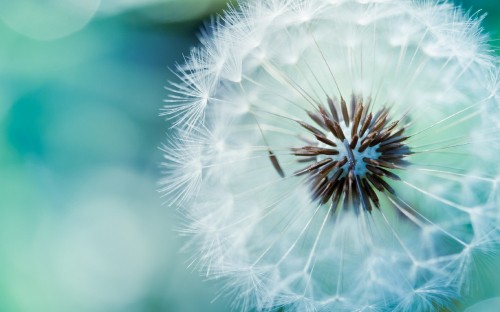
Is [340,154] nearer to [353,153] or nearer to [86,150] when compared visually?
[353,153]

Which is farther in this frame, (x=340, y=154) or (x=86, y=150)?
(x=86, y=150)

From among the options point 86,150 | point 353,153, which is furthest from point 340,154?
point 86,150

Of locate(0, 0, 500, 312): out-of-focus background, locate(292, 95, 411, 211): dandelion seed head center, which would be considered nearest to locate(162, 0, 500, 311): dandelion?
locate(292, 95, 411, 211): dandelion seed head center

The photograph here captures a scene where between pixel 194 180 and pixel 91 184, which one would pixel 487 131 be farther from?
→ pixel 91 184

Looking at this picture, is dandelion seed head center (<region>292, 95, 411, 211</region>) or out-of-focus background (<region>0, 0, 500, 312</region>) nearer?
dandelion seed head center (<region>292, 95, 411, 211</region>)

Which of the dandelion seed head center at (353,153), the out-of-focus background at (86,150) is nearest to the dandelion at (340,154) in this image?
the dandelion seed head center at (353,153)

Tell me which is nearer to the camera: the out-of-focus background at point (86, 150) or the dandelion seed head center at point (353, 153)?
the dandelion seed head center at point (353, 153)

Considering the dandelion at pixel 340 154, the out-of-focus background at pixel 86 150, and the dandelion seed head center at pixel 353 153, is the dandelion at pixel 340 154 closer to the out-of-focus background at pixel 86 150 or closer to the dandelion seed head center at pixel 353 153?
the dandelion seed head center at pixel 353 153

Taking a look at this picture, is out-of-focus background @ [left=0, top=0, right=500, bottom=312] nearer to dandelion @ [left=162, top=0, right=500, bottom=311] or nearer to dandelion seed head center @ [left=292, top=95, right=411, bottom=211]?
dandelion @ [left=162, top=0, right=500, bottom=311]
